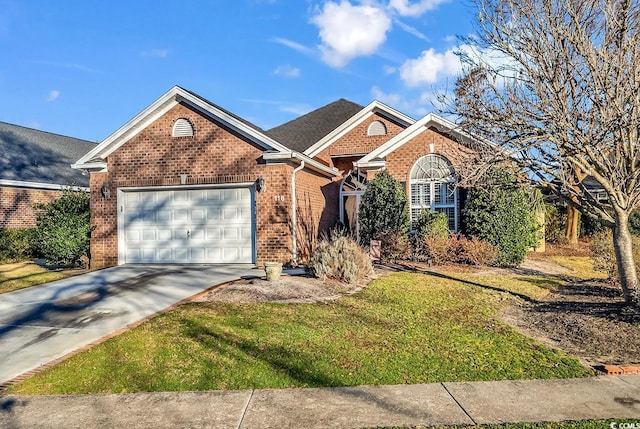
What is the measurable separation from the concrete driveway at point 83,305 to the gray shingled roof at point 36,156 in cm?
1068

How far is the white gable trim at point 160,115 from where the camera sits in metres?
13.4

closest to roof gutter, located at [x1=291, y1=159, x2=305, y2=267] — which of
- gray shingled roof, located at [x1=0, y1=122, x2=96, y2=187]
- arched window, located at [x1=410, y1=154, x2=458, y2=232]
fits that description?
arched window, located at [x1=410, y1=154, x2=458, y2=232]

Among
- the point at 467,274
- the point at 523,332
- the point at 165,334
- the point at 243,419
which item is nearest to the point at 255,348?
the point at 165,334

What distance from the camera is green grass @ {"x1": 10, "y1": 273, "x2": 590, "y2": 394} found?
17.4ft

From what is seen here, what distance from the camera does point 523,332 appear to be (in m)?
7.24

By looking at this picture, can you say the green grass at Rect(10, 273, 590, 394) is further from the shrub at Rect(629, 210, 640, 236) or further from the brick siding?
the shrub at Rect(629, 210, 640, 236)

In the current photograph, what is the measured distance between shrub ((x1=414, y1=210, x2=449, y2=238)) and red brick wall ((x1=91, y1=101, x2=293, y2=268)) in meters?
4.24

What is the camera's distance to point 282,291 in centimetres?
955

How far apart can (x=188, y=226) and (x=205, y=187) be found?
1.30m

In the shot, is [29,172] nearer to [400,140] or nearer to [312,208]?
[312,208]

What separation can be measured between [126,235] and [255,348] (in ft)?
32.6

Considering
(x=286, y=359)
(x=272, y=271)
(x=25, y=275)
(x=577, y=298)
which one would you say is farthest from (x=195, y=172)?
(x=577, y=298)

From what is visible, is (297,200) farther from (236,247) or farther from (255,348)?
(255,348)

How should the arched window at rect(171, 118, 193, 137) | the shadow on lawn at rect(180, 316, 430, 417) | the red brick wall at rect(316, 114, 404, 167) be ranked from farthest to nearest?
the red brick wall at rect(316, 114, 404, 167), the arched window at rect(171, 118, 193, 137), the shadow on lawn at rect(180, 316, 430, 417)
